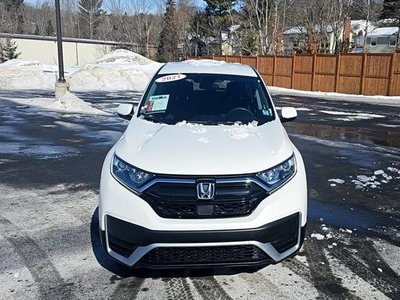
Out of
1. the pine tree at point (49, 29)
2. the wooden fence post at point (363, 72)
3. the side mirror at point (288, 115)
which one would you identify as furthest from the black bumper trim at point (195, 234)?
the pine tree at point (49, 29)

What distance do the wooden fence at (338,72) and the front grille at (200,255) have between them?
21973 millimetres

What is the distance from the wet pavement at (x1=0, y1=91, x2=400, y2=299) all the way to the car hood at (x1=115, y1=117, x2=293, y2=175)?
3.33 ft

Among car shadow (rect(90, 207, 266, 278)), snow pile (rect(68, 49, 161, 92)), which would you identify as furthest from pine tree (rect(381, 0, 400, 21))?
car shadow (rect(90, 207, 266, 278))

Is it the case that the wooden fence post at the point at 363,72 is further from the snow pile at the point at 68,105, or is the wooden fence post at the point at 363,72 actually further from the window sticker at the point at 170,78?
the window sticker at the point at 170,78

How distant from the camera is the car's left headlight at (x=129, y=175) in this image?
3021 mm

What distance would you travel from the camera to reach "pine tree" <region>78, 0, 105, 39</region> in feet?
286

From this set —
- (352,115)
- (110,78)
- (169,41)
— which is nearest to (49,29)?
(169,41)

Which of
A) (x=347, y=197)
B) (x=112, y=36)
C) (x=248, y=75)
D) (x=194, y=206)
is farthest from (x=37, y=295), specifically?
(x=112, y=36)

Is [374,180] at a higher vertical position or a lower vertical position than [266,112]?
lower

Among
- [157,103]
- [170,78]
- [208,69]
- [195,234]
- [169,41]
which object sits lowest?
[195,234]

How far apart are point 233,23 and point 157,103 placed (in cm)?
4732

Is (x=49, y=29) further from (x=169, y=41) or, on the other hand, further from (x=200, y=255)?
(x=200, y=255)

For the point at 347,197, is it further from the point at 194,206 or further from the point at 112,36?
the point at 112,36

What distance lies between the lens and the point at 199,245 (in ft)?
9.42
